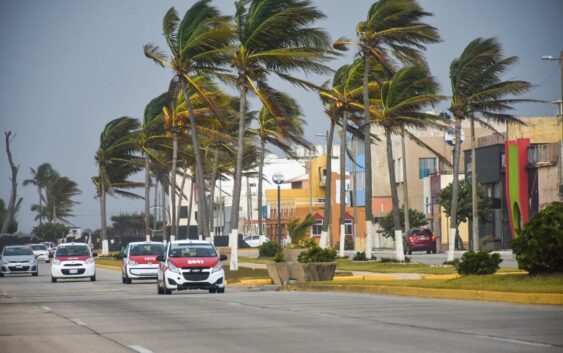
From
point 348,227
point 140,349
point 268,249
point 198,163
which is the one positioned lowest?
point 140,349

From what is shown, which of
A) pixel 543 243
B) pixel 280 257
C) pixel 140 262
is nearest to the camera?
pixel 543 243

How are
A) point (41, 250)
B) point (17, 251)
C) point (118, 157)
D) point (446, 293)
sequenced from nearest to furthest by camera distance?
point (446, 293)
point (17, 251)
point (118, 157)
point (41, 250)

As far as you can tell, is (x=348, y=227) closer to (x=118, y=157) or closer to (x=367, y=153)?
(x=118, y=157)

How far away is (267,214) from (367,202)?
257 ft

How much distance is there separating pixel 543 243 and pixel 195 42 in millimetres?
27701

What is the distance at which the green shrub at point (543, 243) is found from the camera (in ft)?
79.3

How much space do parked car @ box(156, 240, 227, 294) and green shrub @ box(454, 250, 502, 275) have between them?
752 cm

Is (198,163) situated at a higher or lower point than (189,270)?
higher

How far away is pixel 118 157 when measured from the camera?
83000mm

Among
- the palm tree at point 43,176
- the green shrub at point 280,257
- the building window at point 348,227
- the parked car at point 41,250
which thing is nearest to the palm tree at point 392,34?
the green shrub at point 280,257

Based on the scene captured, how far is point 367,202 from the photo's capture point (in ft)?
182

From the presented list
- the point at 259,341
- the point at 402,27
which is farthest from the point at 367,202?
the point at 259,341

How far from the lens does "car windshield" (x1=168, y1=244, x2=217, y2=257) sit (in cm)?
3472

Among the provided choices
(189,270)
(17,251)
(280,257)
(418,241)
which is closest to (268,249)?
(418,241)
